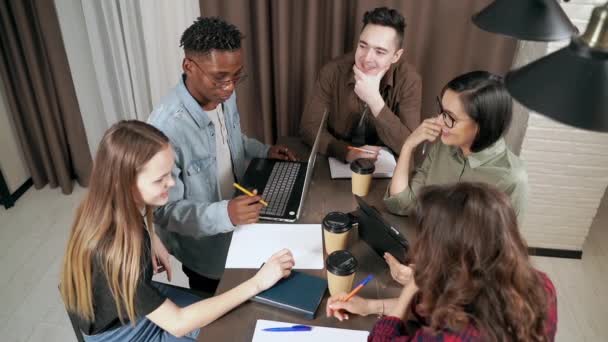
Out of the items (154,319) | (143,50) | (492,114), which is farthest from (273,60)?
(154,319)

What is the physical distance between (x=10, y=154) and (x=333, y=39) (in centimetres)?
212

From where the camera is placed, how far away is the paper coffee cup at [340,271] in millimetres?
1162

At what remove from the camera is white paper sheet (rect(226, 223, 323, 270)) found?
134 cm

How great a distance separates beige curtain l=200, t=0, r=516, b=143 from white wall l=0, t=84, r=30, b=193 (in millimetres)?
1484

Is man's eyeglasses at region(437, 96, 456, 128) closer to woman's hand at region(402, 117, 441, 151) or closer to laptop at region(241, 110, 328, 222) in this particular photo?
woman's hand at region(402, 117, 441, 151)

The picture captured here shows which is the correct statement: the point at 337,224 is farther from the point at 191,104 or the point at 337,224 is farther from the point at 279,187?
the point at 191,104

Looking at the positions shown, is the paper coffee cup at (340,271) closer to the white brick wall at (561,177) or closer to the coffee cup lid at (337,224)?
the coffee cup lid at (337,224)

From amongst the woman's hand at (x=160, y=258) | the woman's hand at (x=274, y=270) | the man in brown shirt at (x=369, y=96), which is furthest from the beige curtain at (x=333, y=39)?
the woman's hand at (x=274, y=270)

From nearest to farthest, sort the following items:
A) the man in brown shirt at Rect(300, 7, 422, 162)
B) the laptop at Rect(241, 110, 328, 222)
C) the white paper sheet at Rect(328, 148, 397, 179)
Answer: the laptop at Rect(241, 110, 328, 222) < the white paper sheet at Rect(328, 148, 397, 179) < the man in brown shirt at Rect(300, 7, 422, 162)

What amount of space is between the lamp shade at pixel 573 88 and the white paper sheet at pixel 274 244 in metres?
0.79

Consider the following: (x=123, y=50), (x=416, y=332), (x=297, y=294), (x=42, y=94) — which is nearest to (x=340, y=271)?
(x=297, y=294)

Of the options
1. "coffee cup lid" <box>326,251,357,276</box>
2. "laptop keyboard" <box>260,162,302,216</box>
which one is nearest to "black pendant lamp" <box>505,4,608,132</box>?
"coffee cup lid" <box>326,251,357,276</box>

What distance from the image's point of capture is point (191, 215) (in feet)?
4.85

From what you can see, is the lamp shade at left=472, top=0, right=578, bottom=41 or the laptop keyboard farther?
the laptop keyboard
